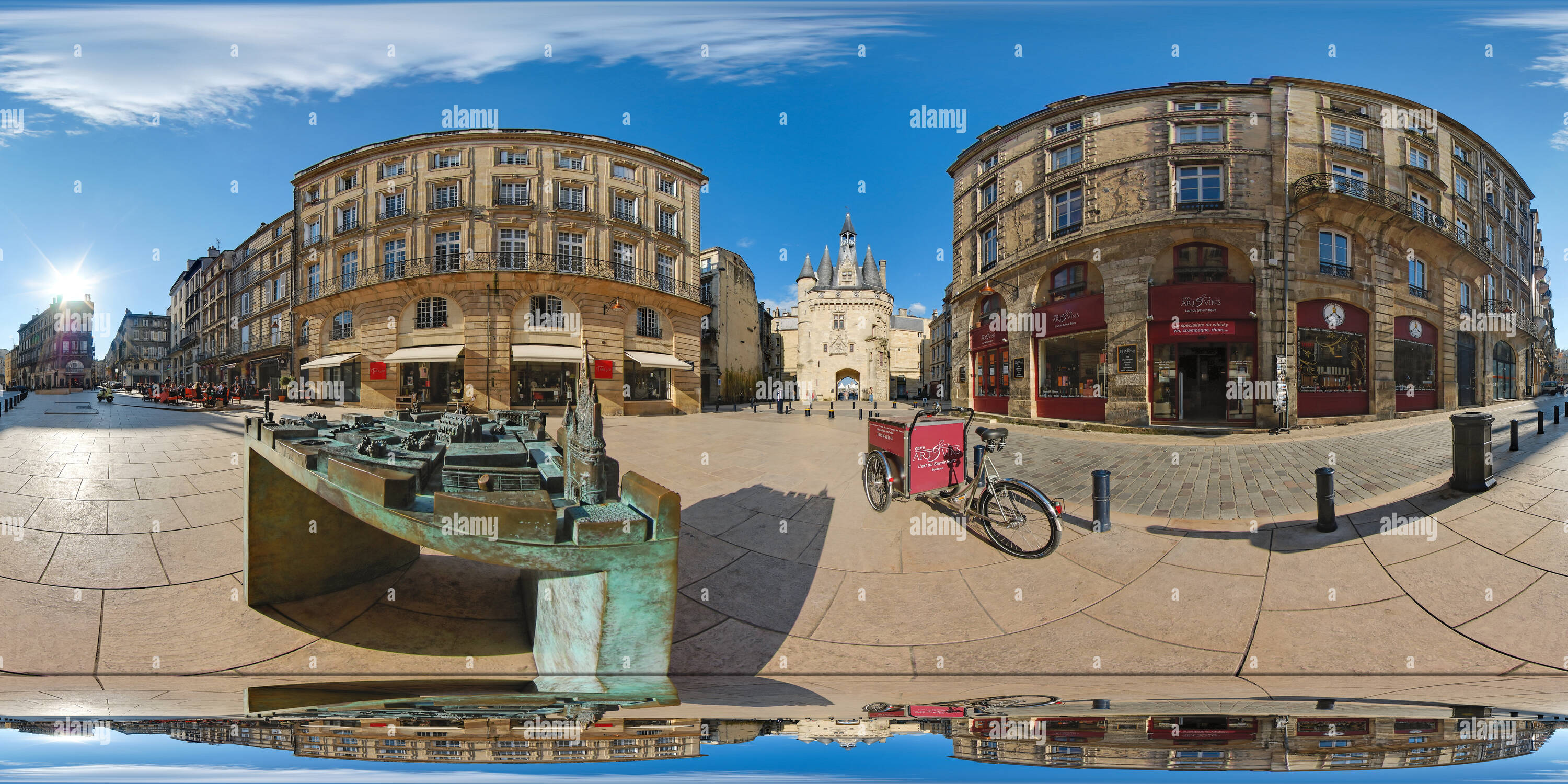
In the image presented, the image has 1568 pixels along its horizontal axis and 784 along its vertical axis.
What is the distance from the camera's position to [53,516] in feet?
8.61

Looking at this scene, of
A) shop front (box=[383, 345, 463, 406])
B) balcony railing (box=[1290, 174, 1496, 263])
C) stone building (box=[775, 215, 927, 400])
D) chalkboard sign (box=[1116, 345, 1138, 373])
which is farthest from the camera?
stone building (box=[775, 215, 927, 400])

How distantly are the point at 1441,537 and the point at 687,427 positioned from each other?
36.9 ft

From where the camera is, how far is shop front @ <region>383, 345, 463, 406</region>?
16750 mm

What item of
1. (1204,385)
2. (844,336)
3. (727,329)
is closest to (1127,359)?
(1204,385)

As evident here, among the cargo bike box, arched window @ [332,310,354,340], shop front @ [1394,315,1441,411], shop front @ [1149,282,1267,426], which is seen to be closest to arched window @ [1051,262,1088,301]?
shop front @ [1149,282,1267,426]

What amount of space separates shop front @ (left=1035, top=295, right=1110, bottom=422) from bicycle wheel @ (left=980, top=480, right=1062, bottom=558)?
10449mm

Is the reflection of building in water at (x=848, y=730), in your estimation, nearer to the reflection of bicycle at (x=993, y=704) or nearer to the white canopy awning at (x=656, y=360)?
the reflection of bicycle at (x=993, y=704)

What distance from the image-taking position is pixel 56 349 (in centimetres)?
622

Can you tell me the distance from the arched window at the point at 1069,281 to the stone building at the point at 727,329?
19.1 meters

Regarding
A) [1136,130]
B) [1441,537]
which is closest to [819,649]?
[1441,537]

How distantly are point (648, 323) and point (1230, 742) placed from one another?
20.2 m

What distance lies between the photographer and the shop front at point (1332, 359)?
11117mm

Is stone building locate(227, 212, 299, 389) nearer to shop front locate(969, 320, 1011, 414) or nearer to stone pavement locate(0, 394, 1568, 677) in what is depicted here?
stone pavement locate(0, 394, 1568, 677)

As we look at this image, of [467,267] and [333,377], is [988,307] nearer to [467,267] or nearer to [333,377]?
[467,267]
